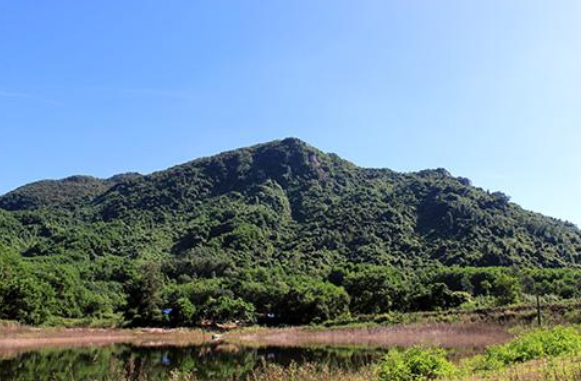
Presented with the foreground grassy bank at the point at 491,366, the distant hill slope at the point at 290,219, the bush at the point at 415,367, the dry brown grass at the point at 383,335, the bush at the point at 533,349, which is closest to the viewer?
the foreground grassy bank at the point at 491,366

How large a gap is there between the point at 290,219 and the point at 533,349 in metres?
141

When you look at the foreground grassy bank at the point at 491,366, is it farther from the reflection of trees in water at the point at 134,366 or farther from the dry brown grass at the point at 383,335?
the dry brown grass at the point at 383,335

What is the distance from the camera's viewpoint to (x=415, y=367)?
42.4 ft

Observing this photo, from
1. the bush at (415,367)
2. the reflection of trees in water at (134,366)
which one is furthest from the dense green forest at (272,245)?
the bush at (415,367)

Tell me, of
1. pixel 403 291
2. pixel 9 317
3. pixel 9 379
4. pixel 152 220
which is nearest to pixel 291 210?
pixel 152 220

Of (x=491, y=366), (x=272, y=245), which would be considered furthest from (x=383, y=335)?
(x=272, y=245)

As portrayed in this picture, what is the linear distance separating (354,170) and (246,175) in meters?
38.2

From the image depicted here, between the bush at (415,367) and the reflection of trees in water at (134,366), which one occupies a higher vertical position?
the bush at (415,367)

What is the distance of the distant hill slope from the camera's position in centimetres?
12238

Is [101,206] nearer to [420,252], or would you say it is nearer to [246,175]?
[246,175]

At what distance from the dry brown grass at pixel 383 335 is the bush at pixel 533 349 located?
21077mm

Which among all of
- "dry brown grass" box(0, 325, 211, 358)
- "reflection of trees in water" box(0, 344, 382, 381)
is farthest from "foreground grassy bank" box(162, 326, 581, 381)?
"dry brown grass" box(0, 325, 211, 358)

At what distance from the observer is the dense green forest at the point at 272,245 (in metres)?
70.2

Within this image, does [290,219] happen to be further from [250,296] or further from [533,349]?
[533,349]
